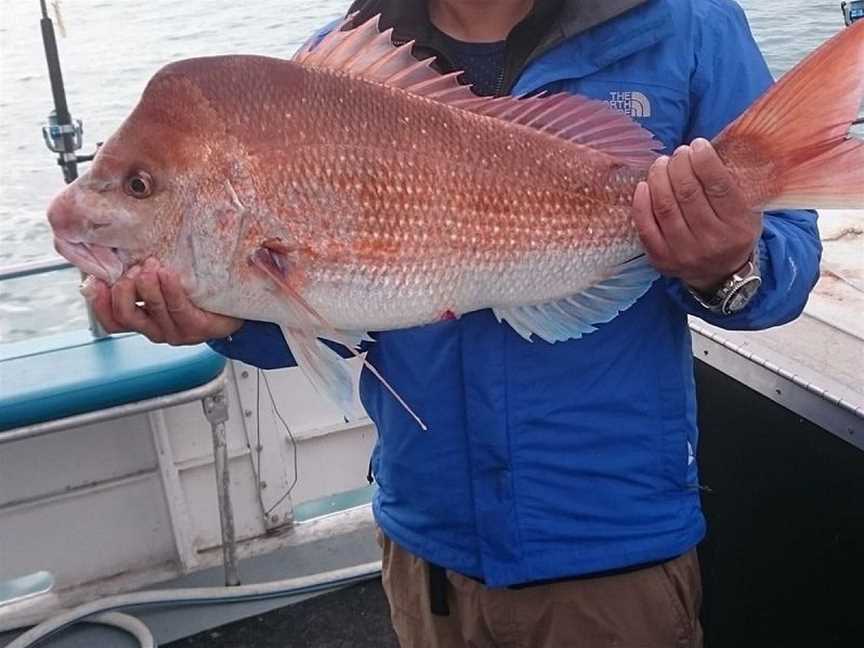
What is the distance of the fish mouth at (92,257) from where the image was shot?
133cm

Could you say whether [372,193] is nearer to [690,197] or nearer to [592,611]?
[690,197]

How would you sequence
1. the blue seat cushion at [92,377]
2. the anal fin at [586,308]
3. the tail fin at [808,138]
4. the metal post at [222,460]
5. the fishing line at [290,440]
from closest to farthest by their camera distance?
the tail fin at [808,138] → the anal fin at [586,308] → the blue seat cushion at [92,377] → the metal post at [222,460] → the fishing line at [290,440]

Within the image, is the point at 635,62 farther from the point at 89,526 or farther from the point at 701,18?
the point at 89,526

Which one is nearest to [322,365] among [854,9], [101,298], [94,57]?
[101,298]

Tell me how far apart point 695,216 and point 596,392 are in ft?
1.17

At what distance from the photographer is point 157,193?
1.31 m

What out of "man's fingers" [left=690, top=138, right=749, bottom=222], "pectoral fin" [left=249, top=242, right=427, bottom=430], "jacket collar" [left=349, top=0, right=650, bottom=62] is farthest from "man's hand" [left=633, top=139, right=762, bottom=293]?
"pectoral fin" [left=249, top=242, right=427, bottom=430]

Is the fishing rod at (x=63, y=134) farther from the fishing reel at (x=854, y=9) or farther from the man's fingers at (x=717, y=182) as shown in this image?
the fishing reel at (x=854, y=9)

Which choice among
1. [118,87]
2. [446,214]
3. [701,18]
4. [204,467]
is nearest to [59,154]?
[204,467]

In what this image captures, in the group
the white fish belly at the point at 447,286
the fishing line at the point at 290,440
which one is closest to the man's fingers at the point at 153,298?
the white fish belly at the point at 447,286

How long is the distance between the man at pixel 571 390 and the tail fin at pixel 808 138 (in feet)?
0.54

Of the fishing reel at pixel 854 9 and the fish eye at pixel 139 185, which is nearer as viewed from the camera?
the fish eye at pixel 139 185

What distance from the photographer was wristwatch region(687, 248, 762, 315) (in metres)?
1.31

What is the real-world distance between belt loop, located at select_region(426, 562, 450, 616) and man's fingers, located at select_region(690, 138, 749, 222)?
77cm
